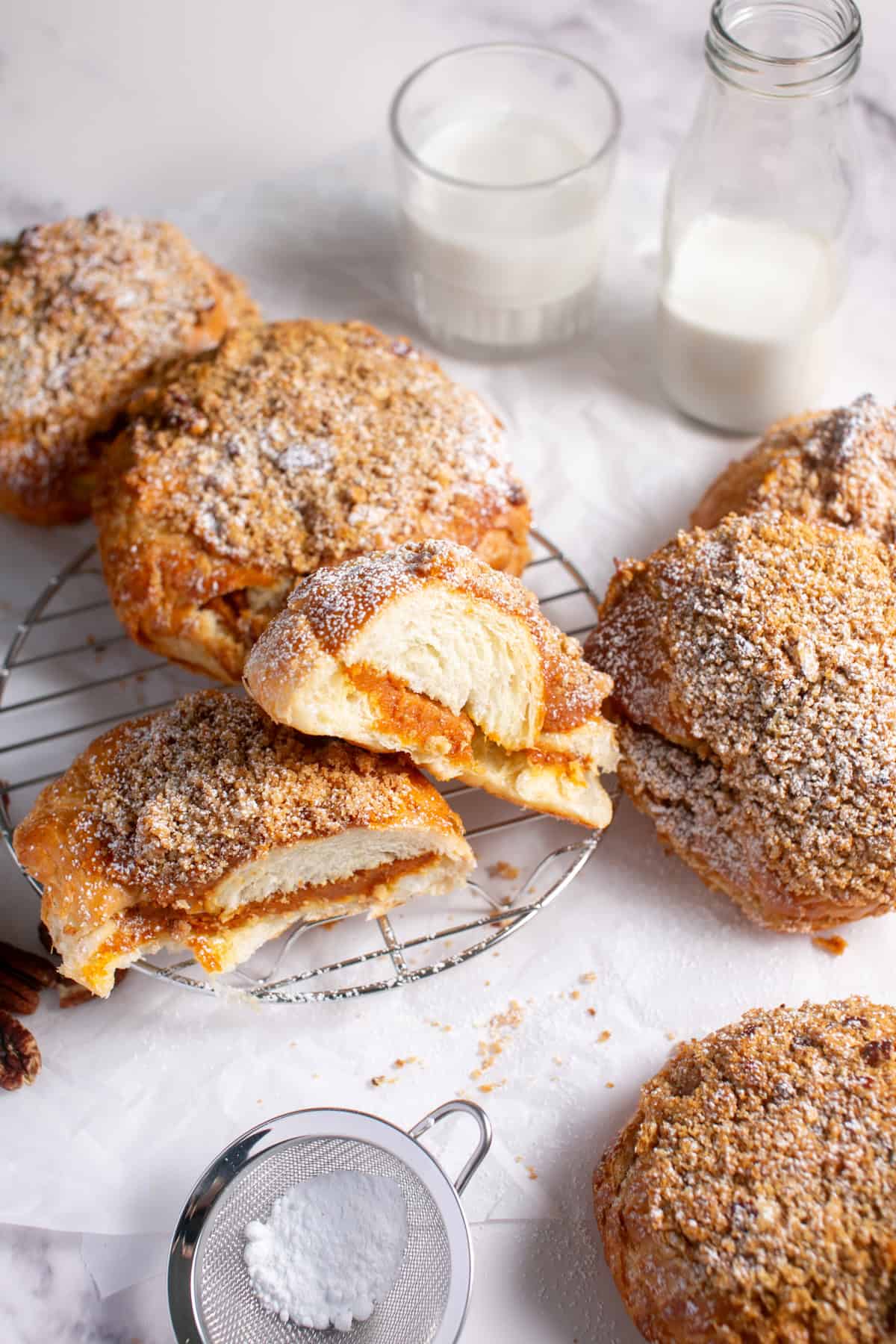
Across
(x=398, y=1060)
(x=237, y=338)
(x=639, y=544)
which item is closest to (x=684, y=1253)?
(x=398, y=1060)

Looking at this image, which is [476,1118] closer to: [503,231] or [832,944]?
[832,944]

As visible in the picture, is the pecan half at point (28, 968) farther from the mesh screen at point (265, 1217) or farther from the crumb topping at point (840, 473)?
the crumb topping at point (840, 473)

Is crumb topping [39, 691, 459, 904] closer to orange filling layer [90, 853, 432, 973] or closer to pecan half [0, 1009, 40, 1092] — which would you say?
orange filling layer [90, 853, 432, 973]

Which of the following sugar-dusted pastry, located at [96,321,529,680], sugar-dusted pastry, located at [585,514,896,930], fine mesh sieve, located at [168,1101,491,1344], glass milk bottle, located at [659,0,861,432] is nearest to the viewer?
fine mesh sieve, located at [168,1101,491,1344]

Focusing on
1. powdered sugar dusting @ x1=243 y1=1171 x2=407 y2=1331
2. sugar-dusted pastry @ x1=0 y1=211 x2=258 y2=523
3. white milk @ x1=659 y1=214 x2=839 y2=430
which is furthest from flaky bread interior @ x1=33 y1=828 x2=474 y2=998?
white milk @ x1=659 y1=214 x2=839 y2=430

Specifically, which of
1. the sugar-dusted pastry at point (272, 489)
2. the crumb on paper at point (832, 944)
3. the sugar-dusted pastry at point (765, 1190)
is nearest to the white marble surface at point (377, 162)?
the crumb on paper at point (832, 944)

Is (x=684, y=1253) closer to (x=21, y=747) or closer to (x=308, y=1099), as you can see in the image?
(x=308, y=1099)
